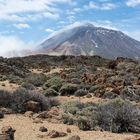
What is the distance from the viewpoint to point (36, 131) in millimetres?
12641

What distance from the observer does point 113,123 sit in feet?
42.8

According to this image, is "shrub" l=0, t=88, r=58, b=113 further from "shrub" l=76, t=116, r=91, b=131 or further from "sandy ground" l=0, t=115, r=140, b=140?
"shrub" l=76, t=116, r=91, b=131

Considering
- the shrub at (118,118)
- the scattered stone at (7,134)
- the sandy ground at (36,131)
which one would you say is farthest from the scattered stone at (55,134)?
the shrub at (118,118)

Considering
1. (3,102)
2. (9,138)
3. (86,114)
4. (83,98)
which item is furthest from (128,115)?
(83,98)

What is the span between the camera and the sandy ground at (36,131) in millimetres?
11811

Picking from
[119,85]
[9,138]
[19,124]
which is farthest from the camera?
[119,85]

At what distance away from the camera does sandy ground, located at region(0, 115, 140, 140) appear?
11811 mm

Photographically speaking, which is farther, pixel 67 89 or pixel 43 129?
pixel 67 89

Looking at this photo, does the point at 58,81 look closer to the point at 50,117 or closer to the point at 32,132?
the point at 50,117

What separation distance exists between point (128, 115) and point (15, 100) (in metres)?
5.21

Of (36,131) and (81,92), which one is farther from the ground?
(81,92)

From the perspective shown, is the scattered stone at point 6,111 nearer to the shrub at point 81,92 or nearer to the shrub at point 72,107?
the shrub at point 72,107

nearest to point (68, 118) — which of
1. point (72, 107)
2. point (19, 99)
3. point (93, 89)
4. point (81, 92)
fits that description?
point (72, 107)

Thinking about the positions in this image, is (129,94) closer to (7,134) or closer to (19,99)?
(19,99)
